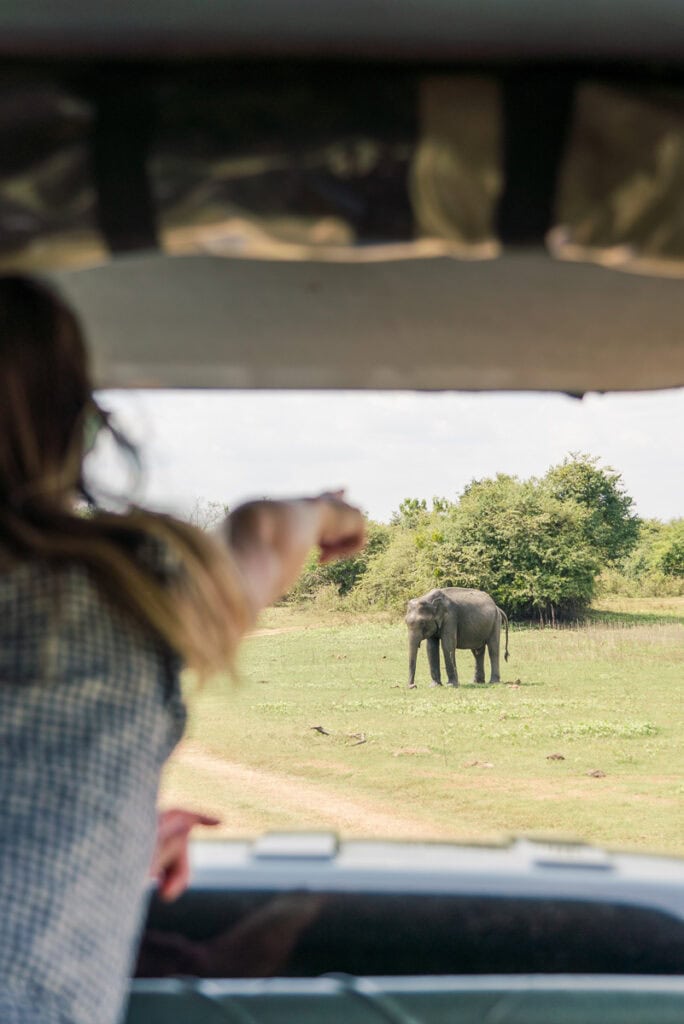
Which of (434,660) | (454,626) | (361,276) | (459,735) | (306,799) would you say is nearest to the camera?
(361,276)

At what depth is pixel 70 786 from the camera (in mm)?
433

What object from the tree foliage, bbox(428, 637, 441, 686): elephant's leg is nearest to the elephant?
bbox(428, 637, 441, 686): elephant's leg

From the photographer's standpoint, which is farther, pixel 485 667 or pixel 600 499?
pixel 485 667

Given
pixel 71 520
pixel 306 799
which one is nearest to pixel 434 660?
pixel 306 799

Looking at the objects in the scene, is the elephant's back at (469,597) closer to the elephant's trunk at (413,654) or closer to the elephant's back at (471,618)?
the elephant's back at (471,618)

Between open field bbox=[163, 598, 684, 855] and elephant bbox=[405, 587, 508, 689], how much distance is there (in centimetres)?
20

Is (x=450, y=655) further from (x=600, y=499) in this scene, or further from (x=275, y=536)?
(x=275, y=536)

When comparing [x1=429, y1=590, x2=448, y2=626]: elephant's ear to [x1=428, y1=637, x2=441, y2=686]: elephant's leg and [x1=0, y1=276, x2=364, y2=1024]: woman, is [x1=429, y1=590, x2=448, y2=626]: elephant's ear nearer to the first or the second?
[x1=428, y1=637, x2=441, y2=686]: elephant's leg

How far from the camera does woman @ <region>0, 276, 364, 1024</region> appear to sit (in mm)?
427

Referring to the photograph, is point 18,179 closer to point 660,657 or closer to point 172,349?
point 172,349

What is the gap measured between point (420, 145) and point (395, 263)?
0.95ft

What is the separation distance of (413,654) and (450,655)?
356mm

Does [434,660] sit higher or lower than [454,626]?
lower

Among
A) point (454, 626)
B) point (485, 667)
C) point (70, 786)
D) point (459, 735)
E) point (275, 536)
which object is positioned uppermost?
point (275, 536)
